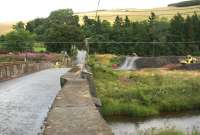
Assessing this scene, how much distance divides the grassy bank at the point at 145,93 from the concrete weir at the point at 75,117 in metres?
15.4

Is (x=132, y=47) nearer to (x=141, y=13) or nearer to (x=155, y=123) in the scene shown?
(x=141, y=13)

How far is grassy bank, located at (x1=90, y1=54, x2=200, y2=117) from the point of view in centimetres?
3197

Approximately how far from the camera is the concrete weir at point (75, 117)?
31.9ft

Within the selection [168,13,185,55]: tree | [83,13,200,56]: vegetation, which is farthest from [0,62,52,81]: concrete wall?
[168,13,185,55]: tree

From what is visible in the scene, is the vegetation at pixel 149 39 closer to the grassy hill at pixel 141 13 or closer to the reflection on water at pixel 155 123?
the grassy hill at pixel 141 13

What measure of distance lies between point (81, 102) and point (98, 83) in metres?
24.7

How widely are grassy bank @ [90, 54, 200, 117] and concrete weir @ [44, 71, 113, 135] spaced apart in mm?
15445

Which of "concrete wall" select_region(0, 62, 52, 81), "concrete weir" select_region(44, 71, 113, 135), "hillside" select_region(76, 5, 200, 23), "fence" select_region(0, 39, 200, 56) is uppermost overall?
"hillside" select_region(76, 5, 200, 23)

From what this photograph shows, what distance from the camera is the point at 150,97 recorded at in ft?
117

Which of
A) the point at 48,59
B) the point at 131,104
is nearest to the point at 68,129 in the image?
the point at 131,104

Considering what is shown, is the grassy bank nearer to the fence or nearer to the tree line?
the tree line

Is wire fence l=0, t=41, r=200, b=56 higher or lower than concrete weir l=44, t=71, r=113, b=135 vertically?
lower

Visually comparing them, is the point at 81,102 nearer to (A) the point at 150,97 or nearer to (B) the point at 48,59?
(A) the point at 150,97

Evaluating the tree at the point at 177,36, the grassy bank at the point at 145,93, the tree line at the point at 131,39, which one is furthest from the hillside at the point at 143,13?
the grassy bank at the point at 145,93
